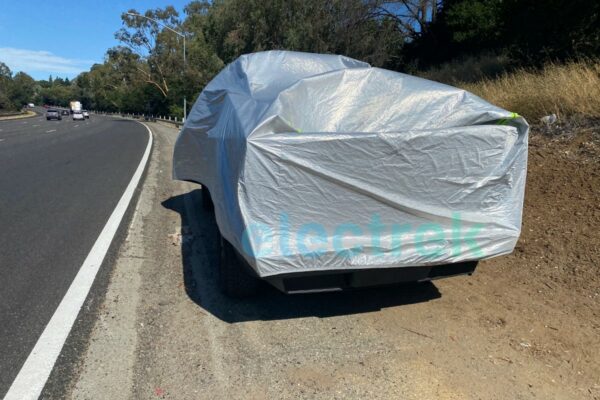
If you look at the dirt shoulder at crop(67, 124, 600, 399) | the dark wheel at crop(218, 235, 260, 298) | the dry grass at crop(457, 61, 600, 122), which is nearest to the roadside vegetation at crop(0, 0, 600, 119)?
the dry grass at crop(457, 61, 600, 122)

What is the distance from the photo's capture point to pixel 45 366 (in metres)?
2.96

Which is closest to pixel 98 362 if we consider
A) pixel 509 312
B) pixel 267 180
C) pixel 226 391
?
pixel 226 391

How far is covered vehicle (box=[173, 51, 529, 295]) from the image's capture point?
10.0 feet

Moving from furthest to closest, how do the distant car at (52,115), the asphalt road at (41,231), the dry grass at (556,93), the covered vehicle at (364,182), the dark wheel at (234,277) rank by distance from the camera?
the distant car at (52,115) < the dry grass at (556,93) < the dark wheel at (234,277) < the asphalt road at (41,231) < the covered vehicle at (364,182)

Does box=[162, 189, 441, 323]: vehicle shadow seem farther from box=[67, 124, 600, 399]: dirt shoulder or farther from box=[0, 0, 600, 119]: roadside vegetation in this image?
box=[0, 0, 600, 119]: roadside vegetation

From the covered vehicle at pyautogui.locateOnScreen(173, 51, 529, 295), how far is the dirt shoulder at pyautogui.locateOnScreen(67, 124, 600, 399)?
1.40 feet

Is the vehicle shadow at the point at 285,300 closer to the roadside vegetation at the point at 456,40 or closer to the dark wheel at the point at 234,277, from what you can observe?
the dark wheel at the point at 234,277

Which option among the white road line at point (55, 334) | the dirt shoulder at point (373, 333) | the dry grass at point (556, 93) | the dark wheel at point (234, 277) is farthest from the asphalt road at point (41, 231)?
the dry grass at point (556, 93)

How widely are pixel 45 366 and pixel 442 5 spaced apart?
70.3 feet

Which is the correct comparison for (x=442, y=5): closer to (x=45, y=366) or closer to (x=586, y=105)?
(x=586, y=105)

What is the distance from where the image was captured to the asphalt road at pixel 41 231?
11.5 feet

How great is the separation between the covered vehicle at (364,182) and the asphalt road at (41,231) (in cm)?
156

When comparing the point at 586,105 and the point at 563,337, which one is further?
the point at 586,105

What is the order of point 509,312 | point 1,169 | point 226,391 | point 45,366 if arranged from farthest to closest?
1. point 1,169
2. point 509,312
3. point 45,366
4. point 226,391
